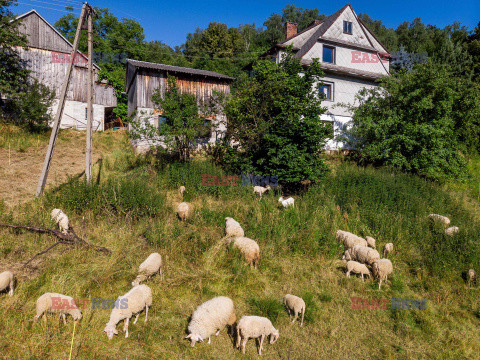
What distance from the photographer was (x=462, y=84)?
15.2 metres

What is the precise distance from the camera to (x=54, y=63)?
21.9 m

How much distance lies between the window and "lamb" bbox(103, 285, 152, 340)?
2099 cm

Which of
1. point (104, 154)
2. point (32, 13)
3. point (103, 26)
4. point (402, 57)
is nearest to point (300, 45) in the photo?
point (402, 57)

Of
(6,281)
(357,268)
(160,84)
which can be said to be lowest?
(357,268)

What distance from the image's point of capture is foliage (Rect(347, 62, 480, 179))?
1428 cm

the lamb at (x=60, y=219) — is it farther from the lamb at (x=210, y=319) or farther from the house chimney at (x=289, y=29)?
the house chimney at (x=289, y=29)

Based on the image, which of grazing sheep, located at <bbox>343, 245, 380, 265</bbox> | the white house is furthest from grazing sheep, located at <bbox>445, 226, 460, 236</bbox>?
the white house

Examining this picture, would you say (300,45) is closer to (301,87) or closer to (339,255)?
(301,87)

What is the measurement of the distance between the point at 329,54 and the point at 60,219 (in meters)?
20.9

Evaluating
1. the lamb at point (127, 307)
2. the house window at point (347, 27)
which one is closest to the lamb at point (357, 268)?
the lamb at point (127, 307)

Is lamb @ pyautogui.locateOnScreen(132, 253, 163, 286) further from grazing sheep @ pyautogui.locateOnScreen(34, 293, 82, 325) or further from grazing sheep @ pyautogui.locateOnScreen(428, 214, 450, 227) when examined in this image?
grazing sheep @ pyautogui.locateOnScreen(428, 214, 450, 227)

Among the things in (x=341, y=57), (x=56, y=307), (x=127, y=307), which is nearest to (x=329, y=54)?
(x=341, y=57)

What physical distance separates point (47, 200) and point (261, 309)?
7.59 m

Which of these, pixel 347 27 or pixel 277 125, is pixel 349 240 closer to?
pixel 277 125
